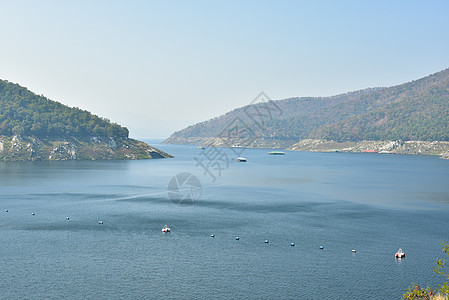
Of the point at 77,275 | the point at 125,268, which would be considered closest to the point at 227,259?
the point at 125,268

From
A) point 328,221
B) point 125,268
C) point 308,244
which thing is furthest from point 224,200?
point 125,268

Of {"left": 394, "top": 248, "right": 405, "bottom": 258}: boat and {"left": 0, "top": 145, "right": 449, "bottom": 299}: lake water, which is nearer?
{"left": 0, "top": 145, "right": 449, "bottom": 299}: lake water

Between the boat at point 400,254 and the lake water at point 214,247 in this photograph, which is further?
the boat at point 400,254

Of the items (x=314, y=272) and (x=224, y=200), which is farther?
(x=224, y=200)

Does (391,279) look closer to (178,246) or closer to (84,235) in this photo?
(178,246)

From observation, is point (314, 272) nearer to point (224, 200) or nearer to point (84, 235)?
point (84, 235)

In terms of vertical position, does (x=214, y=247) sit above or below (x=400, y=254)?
above

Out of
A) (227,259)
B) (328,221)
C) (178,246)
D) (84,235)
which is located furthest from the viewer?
(328,221)

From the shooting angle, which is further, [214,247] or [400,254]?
[214,247]

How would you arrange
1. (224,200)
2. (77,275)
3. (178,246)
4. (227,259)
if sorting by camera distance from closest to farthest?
(77,275) < (227,259) < (178,246) < (224,200)
